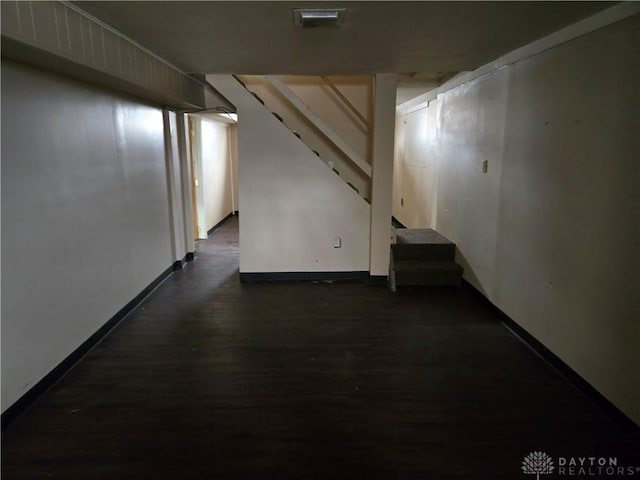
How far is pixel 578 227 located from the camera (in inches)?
109

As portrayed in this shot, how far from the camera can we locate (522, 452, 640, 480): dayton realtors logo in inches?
82.4

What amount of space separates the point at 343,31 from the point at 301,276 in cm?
304

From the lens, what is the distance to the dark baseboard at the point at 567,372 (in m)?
2.40

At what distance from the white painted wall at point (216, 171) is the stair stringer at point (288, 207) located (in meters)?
2.88

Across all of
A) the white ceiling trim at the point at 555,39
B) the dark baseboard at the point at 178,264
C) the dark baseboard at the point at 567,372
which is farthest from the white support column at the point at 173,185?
the dark baseboard at the point at 567,372

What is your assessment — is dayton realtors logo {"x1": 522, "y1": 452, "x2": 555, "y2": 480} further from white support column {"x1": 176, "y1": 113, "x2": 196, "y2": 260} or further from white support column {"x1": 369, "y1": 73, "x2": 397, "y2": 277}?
white support column {"x1": 176, "y1": 113, "x2": 196, "y2": 260}

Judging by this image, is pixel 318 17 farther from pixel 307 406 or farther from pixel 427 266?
pixel 427 266

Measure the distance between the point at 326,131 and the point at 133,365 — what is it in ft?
10.6

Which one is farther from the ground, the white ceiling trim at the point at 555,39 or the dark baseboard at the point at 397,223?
the white ceiling trim at the point at 555,39

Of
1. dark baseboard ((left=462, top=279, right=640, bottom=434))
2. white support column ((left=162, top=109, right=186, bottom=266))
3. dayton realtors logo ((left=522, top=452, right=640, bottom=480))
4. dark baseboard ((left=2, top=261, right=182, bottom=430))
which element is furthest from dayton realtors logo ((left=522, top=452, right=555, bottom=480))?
white support column ((left=162, top=109, right=186, bottom=266))

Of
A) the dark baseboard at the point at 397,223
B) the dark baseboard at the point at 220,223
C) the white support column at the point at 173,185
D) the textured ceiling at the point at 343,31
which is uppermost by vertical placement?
the textured ceiling at the point at 343,31

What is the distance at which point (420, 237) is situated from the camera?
17.7ft

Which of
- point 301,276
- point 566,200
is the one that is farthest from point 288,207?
point 566,200

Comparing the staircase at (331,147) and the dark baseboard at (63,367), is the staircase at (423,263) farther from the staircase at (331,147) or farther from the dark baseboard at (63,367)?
the dark baseboard at (63,367)
